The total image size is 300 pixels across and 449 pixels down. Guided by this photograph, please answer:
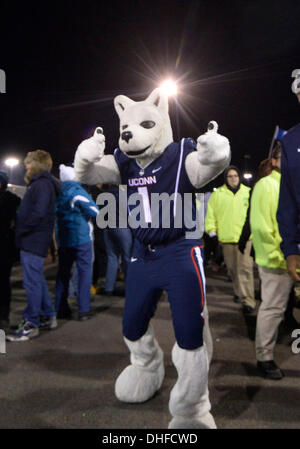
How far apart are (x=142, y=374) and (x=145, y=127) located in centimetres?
165

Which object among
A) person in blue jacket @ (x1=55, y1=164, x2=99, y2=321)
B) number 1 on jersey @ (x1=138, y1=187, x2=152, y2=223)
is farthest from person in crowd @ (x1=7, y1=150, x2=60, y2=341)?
number 1 on jersey @ (x1=138, y1=187, x2=152, y2=223)

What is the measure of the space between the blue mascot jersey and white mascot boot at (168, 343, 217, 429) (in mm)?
710

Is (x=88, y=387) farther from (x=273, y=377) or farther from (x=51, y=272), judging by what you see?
(x=51, y=272)

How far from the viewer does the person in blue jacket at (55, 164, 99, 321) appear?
4164 mm

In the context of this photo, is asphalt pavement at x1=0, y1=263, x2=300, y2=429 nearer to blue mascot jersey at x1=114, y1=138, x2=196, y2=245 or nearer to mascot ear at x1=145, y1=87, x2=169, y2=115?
blue mascot jersey at x1=114, y1=138, x2=196, y2=245

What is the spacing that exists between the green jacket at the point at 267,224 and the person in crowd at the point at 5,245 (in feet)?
8.68

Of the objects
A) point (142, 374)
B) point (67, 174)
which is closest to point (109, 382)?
point (142, 374)

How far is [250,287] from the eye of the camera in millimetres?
4680

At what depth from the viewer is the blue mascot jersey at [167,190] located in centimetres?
216

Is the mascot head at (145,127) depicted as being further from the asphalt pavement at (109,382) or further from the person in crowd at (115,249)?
the person in crowd at (115,249)

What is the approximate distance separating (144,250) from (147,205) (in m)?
0.29

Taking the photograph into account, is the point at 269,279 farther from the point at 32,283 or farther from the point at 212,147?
the point at 32,283

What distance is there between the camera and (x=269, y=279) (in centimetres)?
277
